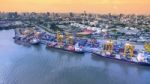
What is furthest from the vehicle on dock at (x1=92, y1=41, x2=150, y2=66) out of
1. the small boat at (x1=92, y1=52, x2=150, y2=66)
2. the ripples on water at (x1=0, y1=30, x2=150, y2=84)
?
the ripples on water at (x1=0, y1=30, x2=150, y2=84)

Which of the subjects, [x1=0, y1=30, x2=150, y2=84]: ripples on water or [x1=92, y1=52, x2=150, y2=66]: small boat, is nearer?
[x1=0, y1=30, x2=150, y2=84]: ripples on water

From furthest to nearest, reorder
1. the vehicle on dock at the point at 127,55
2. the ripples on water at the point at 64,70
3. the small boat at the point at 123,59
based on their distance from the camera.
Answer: the vehicle on dock at the point at 127,55 → the small boat at the point at 123,59 → the ripples on water at the point at 64,70

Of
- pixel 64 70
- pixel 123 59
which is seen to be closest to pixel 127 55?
pixel 123 59

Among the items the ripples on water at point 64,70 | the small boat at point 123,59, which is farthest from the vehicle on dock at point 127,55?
the ripples on water at point 64,70

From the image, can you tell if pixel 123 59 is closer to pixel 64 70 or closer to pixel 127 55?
pixel 127 55

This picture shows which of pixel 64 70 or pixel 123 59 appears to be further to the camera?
pixel 123 59

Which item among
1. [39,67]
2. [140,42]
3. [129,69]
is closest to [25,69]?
[39,67]

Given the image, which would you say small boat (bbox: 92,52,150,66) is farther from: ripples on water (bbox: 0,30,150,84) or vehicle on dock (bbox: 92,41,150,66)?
ripples on water (bbox: 0,30,150,84)

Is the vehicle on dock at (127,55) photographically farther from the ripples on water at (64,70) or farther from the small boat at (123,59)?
the ripples on water at (64,70)
